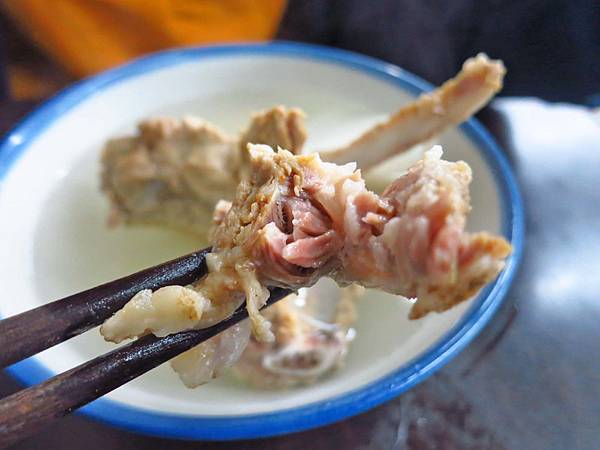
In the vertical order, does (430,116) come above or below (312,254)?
above

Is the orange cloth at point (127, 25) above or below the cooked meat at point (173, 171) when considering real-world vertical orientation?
above

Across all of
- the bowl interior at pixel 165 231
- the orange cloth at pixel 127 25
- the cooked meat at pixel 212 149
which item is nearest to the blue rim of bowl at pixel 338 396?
the bowl interior at pixel 165 231

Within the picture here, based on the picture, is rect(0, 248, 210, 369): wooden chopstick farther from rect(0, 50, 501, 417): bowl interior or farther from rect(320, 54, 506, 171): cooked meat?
rect(320, 54, 506, 171): cooked meat

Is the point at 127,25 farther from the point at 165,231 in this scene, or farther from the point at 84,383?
the point at 84,383

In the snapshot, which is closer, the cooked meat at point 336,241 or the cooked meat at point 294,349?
the cooked meat at point 336,241

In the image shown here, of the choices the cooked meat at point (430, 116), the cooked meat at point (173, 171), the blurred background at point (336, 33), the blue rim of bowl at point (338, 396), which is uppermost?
the blurred background at point (336, 33)

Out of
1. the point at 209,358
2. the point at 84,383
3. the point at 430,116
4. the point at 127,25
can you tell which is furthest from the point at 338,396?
the point at 127,25

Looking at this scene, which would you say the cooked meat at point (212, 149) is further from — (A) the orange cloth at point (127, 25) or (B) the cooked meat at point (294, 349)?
(A) the orange cloth at point (127, 25)

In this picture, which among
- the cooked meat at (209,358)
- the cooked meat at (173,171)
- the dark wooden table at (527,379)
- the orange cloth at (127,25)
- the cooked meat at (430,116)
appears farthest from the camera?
the orange cloth at (127,25)
